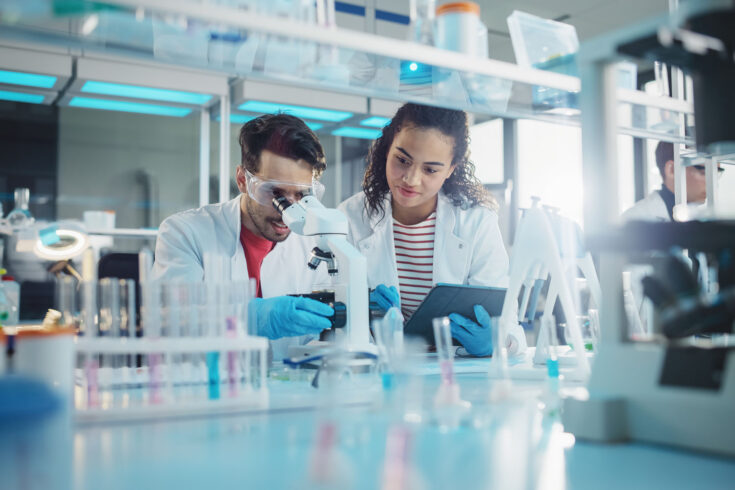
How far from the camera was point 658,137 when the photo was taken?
1.97 m

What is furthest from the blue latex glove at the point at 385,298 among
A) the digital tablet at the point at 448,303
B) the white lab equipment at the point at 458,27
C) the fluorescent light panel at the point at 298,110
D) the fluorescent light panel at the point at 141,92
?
the fluorescent light panel at the point at 141,92

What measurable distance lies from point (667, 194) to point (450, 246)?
6.09 feet

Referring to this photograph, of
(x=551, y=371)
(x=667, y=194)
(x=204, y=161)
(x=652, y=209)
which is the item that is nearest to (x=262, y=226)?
(x=551, y=371)

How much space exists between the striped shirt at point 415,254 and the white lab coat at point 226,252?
1.21ft

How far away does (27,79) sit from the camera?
442 cm

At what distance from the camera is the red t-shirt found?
281 cm

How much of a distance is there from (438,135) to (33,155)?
487cm

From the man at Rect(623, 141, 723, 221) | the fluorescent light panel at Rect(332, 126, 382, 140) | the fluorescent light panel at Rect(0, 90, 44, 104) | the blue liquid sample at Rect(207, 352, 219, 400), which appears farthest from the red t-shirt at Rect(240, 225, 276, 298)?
the fluorescent light panel at Rect(332, 126, 382, 140)

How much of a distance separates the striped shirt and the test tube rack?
173cm

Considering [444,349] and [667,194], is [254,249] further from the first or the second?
[667,194]

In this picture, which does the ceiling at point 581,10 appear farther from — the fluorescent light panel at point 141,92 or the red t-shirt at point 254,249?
the red t-shirt at point 254,249

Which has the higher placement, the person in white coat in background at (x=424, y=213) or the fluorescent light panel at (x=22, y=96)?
the fluorescent light panel at (x=22, y=96)

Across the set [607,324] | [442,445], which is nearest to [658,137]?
[607,324]

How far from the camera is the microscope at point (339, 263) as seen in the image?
5.80 feet
